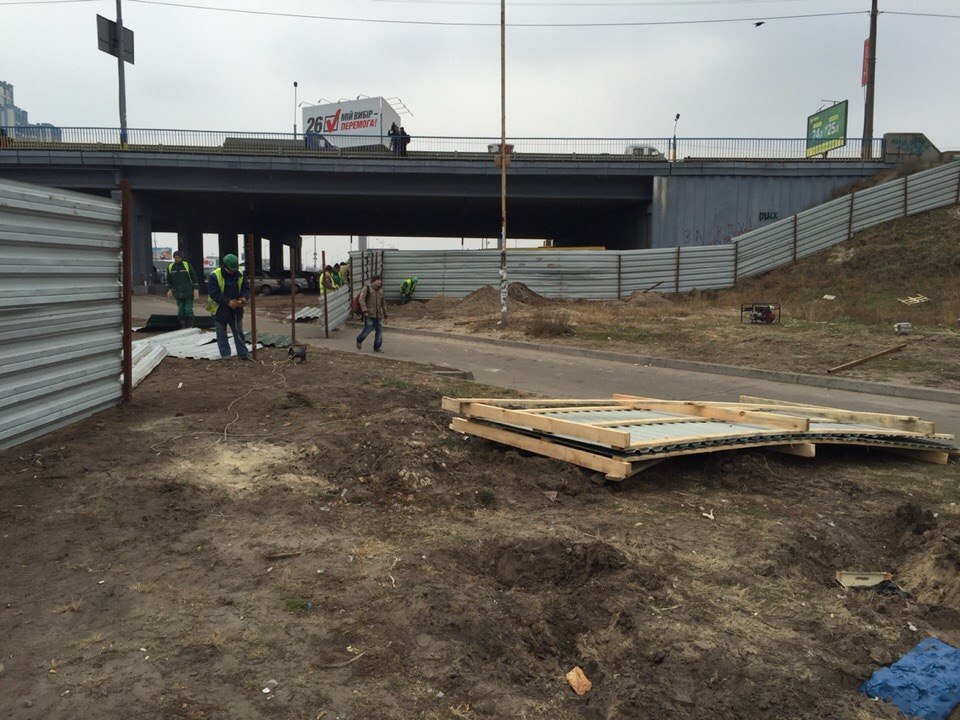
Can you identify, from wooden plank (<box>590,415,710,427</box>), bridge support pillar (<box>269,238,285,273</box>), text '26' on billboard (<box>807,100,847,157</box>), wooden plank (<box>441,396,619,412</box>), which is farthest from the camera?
bridge support pillar (<box>269,238,285,273</box>)

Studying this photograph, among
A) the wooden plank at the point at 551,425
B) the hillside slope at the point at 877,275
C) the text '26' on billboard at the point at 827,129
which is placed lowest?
the wooden plank at the point at 551,425

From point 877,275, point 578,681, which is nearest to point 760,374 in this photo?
point 578,681

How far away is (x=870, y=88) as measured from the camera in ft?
106

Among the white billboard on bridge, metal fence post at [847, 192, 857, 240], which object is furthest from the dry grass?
the white billboard on bridge

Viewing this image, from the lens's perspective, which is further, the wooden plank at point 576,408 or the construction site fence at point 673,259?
the construction site fence at point 673,259

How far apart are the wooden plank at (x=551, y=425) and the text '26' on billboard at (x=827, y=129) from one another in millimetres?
30487

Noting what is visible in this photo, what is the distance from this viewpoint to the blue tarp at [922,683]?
2.86 metres

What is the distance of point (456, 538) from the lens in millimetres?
4406

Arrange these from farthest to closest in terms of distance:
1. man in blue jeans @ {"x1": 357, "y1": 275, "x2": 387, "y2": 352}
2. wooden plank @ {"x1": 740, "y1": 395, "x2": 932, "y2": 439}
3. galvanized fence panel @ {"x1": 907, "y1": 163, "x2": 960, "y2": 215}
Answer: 1. galvanized fence panel @ {"x1": 907, "y1": 163, "x2": 960, "y2": 215}
2. man in blue jeans @ {"x1": 357, "y1": 275, "x2": 387, "y2": 352}
3. wooden plank @ {"x1": 740, "y1": 395, "x2": 932, "y2": 439}

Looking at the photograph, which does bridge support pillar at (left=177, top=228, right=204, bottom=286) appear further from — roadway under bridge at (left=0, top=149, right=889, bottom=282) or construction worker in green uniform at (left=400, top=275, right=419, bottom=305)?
construction worker in green uniform at (left=400, top=275, right=419, bottom=305)

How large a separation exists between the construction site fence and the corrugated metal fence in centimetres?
1981

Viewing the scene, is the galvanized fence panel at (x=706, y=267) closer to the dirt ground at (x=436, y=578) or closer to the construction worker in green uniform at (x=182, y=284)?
the construction worker in green uniform at (x=182, y=284)

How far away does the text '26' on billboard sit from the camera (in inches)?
1232

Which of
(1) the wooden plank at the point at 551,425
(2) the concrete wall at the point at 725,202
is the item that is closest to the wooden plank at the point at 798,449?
(1) the wooden plank at the point at 551,425
